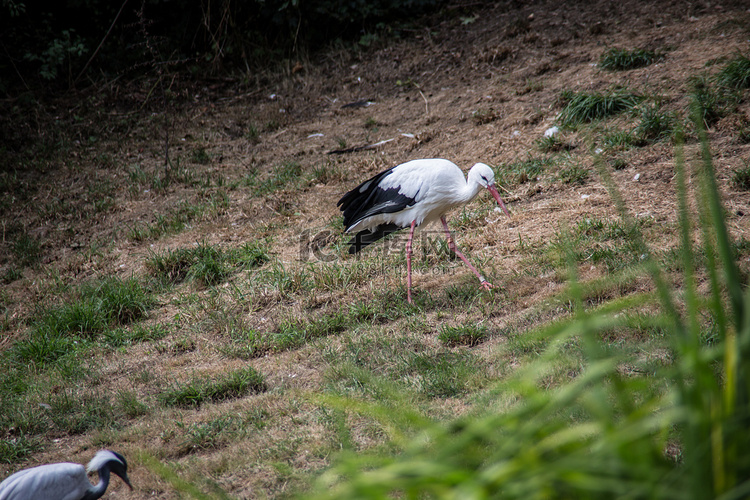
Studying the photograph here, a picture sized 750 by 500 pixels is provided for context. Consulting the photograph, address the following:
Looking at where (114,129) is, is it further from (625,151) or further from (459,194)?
(625,151)

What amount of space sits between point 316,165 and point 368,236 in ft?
9.03

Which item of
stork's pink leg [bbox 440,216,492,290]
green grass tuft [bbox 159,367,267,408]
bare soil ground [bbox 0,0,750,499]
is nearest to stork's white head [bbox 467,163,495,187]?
stork's pink leg [bbox 440,216,492,290]

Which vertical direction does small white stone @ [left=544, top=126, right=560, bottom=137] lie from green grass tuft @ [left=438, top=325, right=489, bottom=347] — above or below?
above

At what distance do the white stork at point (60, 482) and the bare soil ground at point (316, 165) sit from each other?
251 millimetres

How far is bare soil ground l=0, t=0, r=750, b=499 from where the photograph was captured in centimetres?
402

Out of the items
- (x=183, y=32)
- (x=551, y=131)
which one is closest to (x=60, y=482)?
(x=551, y=131)

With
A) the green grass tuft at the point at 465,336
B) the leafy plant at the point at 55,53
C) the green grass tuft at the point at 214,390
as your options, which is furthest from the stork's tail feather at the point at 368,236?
the leafy plant at the point at 55,53

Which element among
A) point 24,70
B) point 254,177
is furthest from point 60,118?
point 254,177

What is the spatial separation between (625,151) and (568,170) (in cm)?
65

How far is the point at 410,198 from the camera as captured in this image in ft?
16.6

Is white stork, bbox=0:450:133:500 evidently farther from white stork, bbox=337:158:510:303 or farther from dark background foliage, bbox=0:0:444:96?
dark background foliage, bbox=0:0:444:96

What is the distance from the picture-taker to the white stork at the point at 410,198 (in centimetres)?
489

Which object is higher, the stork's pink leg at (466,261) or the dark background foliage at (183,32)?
the dark background foliage at (183,32)

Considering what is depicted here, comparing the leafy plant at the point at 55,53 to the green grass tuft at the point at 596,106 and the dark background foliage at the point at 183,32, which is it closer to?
the dark background foliage at the point at 183,32
